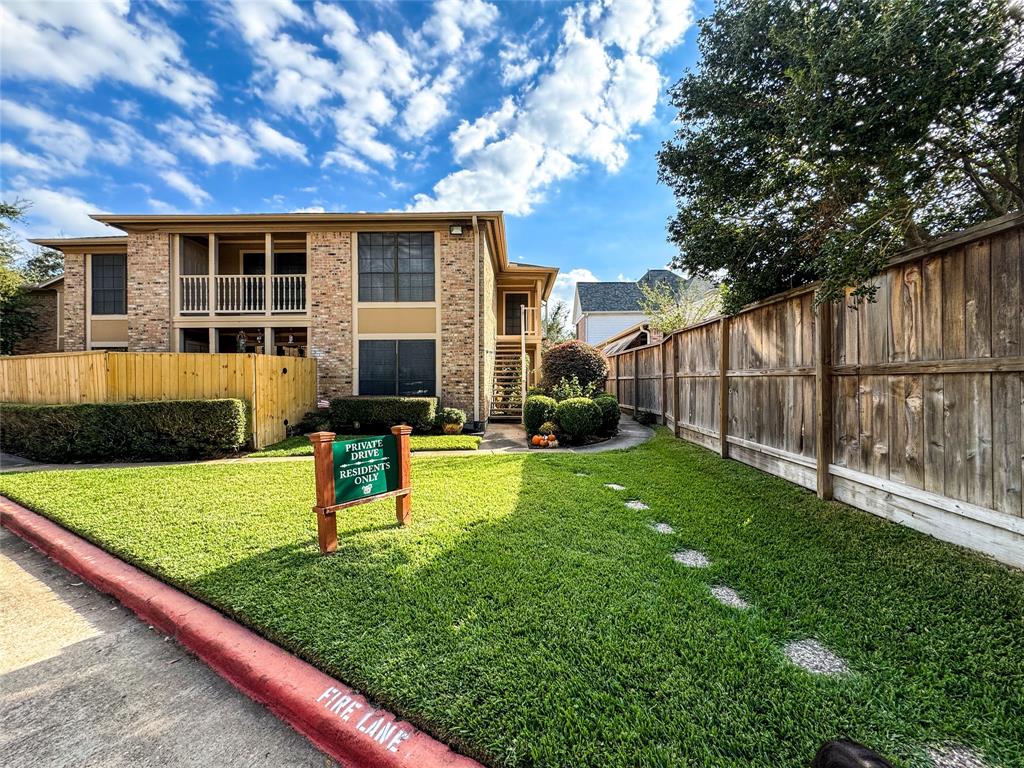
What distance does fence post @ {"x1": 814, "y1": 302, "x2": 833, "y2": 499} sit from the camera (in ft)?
13.5

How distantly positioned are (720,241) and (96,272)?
18.0 meters

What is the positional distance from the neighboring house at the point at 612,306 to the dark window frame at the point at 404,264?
2127 centimetres

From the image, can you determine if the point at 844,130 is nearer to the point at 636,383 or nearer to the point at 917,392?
the point at 917,392

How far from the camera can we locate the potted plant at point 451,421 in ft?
34.7

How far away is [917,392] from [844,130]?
6.93ft

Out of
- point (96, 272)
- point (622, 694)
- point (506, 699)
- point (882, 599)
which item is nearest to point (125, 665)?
point (506, 699)

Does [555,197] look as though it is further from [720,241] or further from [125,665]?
[125,665]

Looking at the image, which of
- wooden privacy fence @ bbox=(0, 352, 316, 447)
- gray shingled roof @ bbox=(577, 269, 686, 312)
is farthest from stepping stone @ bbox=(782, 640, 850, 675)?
gray shingled roof @ bbox=(577, 269, 686, 312)

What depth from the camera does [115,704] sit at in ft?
6.69

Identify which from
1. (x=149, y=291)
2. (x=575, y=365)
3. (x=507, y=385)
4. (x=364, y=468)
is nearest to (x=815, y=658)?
(x=364, y=468)

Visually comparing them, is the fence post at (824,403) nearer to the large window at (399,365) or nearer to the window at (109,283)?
the large window at (399,365)

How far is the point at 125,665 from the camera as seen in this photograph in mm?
2318

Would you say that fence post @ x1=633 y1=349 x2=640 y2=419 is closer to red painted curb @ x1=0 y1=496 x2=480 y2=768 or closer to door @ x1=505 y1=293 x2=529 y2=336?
door @ x1=505 y1=293 x2=529 y2=336

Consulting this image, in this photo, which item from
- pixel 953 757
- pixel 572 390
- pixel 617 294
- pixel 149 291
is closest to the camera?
pixel 953 757
